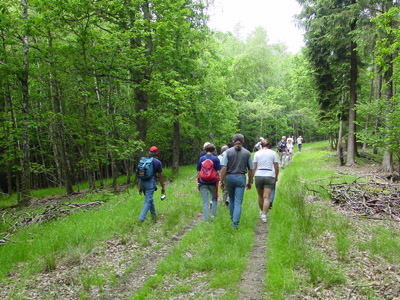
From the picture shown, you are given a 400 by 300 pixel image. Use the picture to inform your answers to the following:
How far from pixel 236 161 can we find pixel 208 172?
89 centimetres

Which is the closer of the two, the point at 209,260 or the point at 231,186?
the point at 209,260

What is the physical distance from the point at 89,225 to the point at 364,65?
1887 cm

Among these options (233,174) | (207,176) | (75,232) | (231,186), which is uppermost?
(233,174)

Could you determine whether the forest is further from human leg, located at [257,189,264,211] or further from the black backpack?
human leg, located at [257,189,264,211]

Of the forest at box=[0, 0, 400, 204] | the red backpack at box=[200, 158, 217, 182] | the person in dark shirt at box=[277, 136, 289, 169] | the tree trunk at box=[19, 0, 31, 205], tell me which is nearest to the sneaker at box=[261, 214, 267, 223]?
the red backpack at box=[200, 158, 217, 182]

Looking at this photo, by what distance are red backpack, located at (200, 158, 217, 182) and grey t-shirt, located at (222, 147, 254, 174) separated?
550 mm

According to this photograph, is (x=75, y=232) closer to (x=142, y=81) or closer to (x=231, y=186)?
(x=231, y=186)

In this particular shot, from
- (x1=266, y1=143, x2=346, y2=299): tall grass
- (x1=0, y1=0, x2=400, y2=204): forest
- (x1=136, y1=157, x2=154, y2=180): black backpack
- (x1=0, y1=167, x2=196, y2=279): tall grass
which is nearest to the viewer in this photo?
(x1=266, y1=143, x2=346, y2=299): tall grass

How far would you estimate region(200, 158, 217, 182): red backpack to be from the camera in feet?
23.0

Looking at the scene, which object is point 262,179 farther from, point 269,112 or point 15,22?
point 269,112

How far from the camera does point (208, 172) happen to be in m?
7.03

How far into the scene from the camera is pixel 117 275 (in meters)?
4.88

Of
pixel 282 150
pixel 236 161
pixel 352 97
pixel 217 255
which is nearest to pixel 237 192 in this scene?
pixel 236 161

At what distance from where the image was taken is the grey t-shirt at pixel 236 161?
255 inches
